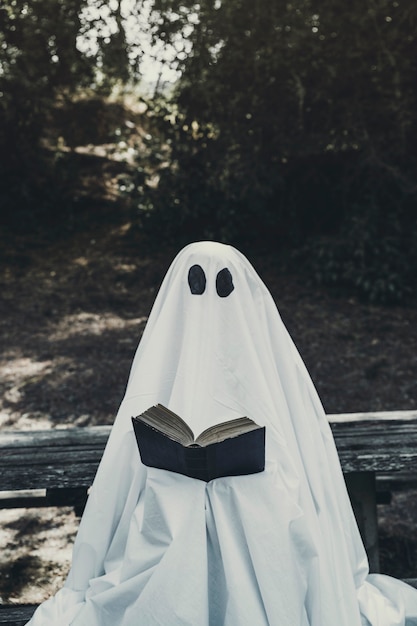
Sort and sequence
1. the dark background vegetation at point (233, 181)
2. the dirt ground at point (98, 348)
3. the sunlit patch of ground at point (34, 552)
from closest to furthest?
the sunlit patch of ground at point (34, 552), the dirt ground at point (98, 348), the dark background vegetation at point (233, 181)

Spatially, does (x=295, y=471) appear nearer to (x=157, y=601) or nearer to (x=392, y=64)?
(x=157, y=601)

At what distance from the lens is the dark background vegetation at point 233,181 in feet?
25.6

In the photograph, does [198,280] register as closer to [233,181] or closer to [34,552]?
[34,552]

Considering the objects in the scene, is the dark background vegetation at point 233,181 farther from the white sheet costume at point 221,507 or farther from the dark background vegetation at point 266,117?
the white sheet costume at point 221,507

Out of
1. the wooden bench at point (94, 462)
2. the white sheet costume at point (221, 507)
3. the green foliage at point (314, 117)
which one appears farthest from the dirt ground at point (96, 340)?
the white sheet costume at point (221, 507)

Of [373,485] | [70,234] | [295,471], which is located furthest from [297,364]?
[70,234]

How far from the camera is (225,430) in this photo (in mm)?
2205

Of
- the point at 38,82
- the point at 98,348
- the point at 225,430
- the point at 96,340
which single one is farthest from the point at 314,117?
the point at 225,430

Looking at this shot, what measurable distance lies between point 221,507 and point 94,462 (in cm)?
113

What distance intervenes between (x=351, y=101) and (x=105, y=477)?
25.3 feet

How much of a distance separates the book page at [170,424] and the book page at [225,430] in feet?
0.14

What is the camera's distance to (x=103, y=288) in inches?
373

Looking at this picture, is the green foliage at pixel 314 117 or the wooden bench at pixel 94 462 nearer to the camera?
the wooden bench at pixel 94 462

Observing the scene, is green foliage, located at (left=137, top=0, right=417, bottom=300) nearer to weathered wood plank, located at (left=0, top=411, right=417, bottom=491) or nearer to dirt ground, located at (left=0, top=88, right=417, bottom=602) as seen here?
dirt ground, located at (left=0, top=88, right=417, bottom=602)
